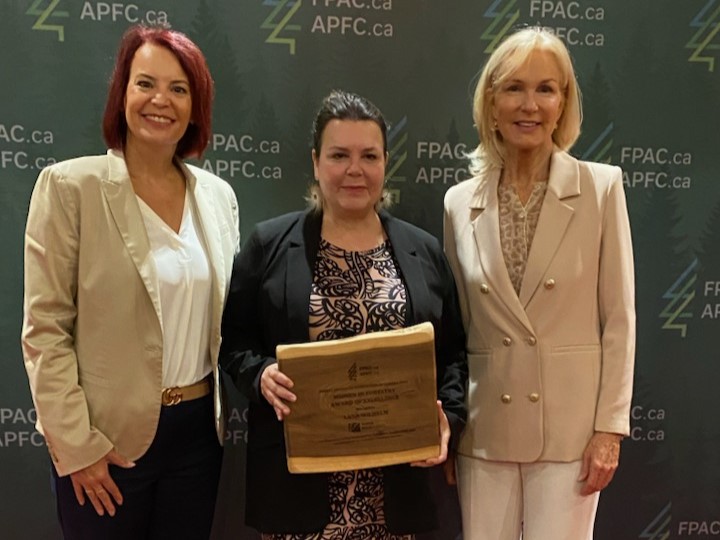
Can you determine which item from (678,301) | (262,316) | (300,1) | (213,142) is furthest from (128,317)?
(678,301)

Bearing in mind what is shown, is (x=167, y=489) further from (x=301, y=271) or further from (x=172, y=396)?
(x=301, y=271)

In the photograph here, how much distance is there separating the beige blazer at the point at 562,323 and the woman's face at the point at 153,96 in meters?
0.93

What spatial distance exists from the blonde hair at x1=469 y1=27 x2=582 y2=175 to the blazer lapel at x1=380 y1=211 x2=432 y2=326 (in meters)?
0.36

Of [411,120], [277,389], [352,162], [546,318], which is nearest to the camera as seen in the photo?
[277,389]

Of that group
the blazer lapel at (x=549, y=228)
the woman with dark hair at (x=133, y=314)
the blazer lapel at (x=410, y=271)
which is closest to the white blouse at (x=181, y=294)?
the woman with dark hair at (x=133, y=314)

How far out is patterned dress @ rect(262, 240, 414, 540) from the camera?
5.47 feet

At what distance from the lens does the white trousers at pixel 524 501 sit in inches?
71.0

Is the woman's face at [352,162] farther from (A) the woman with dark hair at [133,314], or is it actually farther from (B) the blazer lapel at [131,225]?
(B) the blazer lapel at [131,225]

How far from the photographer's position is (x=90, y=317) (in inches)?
63.8

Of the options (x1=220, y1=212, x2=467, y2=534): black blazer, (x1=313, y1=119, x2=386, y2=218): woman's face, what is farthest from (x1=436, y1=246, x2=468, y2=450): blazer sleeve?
(x1=313, y1=119, x2=386, y2=218): woman's face

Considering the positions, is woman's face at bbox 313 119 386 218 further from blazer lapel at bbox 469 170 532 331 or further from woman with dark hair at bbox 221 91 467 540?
blazer lapel at bbox 469 170 532 331

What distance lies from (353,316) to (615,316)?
73cm

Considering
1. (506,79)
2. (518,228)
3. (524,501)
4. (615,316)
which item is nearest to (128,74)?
(506,79)

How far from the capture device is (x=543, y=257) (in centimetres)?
177
